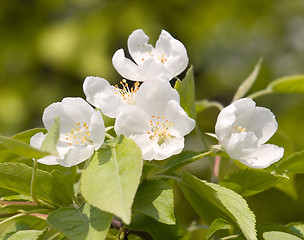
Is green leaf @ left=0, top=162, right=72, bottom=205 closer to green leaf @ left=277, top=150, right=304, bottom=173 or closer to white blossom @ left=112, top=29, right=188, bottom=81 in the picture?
white blossom @ left=112, top=29, right=188, bottom=81

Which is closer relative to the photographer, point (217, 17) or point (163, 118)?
point (163, 118)

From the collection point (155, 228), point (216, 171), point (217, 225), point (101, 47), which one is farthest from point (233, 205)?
point (101, 47)

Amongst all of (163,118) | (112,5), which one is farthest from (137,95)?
(112,5)

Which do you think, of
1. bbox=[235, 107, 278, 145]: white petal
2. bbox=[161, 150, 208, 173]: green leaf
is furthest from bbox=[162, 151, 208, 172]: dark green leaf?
bbox=[235, 107, 278, 145]: white petal

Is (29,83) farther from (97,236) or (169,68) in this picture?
(97,236)

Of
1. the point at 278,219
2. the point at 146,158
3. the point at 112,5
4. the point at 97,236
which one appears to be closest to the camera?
the point at 97,236

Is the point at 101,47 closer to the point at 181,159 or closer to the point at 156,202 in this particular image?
the point at 181,159
